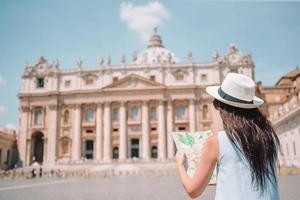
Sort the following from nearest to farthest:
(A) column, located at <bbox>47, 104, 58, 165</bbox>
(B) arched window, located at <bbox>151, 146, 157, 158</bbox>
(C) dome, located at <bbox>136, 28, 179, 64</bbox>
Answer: (B) arched window, located at <bbox>151, 146, 157, 158</bbox>
(A) column, located at <bbox>47, 104, 58, 165</bbox>
(C) dome, located at <bbox>136, 28, 179, 64</bbox>

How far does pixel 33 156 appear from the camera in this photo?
5097 centimetres

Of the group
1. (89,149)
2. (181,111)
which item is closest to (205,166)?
(181,111)

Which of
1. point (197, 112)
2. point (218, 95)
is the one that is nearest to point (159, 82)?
point (197, 112)

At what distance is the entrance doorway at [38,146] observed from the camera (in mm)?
51934

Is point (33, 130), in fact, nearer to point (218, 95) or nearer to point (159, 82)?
point (159, 82)

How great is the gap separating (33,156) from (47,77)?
1247cm

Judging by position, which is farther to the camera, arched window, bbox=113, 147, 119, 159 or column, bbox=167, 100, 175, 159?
arched window, bbox=113, 147, 119, 159

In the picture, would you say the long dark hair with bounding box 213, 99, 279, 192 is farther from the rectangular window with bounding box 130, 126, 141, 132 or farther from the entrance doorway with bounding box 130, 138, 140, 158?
the entrance doorway with bounding box 130, 138, 140, 158

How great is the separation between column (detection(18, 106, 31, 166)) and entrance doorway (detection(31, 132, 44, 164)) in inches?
54.4

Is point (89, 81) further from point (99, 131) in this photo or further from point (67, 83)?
point (99, 131)

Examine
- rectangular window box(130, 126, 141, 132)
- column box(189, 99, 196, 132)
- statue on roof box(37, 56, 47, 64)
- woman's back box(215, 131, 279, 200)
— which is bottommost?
woman's back box(215, 131, 279, 200)

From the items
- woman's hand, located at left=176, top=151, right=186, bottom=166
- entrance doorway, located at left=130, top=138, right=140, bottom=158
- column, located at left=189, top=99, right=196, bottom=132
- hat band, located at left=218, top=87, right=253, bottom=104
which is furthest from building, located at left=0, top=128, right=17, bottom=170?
hat band, located at left=218, top=87, right=253, bottom=104

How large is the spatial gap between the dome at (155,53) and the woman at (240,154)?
71.8 m

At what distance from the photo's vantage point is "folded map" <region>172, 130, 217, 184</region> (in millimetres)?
2578
